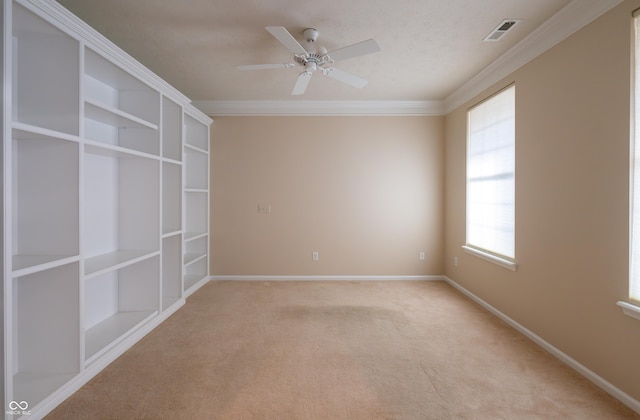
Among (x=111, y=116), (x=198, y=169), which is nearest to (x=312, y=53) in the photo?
(x=111, y=116)

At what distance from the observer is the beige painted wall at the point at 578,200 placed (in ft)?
6.28

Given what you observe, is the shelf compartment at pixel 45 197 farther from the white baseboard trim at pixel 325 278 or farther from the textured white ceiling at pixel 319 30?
the white baseboard trim at pixel 325 278

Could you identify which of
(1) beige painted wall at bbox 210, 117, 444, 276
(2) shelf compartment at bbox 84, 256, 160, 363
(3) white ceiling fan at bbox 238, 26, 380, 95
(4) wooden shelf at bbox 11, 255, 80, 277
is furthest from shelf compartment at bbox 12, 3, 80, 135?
(1) beige painted wall at bbox 210, 117, 444, 276

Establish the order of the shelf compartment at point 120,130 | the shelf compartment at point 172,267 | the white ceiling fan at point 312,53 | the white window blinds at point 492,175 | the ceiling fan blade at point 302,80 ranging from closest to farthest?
1. the white ceiling fan at point 312,53
2. the shelf compartment at point 120,130
3. the ceiling fan blade at point 302,80
4. the white window blinds at point 492,175
5. the shelf compartment at point 172,267

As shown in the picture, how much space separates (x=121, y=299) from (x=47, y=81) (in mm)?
2075

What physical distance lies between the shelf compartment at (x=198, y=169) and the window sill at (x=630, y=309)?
459cm

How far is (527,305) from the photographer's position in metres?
2.79

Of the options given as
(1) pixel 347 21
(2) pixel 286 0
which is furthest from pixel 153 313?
(1) pixel 347 21

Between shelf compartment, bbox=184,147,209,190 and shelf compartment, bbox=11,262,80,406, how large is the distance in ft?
8.75

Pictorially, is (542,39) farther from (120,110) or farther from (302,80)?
(120,110)

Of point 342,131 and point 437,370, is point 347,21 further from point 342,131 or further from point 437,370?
point 437,370

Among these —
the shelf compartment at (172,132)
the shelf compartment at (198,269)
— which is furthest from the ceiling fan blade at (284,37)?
the shelf compartment at (198,269)

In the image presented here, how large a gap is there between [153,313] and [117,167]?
59.4 inches

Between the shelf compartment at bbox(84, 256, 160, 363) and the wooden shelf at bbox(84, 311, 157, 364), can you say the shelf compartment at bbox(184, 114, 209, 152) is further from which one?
the wooden shelf at bbox(84, 311, 157, 364)
